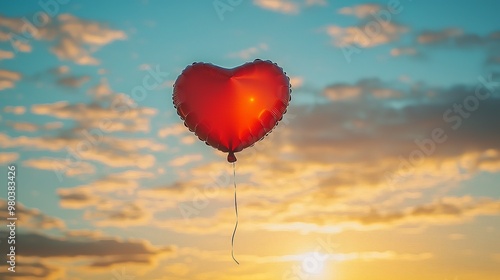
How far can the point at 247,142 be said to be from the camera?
1949 inches

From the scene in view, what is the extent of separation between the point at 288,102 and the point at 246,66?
2.10 metres

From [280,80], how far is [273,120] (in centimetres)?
151

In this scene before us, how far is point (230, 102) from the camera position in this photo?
4922cm

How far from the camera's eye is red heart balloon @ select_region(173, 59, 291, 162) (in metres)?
49.2

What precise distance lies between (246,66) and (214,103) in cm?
192

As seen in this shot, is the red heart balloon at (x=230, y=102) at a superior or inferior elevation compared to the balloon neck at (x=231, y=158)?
superior

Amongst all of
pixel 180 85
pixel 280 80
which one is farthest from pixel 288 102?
pixel 180 85

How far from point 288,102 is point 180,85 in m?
4.10

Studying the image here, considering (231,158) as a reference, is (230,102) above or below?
above

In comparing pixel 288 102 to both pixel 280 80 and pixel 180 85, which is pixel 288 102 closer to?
pixel 280 80

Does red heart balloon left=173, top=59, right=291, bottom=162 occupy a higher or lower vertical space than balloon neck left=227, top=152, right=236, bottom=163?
higher

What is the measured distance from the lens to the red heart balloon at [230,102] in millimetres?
49219

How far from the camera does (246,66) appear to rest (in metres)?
49.9

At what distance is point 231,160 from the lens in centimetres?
4916
